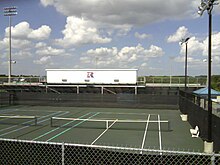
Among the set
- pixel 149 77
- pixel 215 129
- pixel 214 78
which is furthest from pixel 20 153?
pixel 214 78

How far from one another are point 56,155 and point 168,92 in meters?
31.4

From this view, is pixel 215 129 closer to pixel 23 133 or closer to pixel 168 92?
pixel 23 133

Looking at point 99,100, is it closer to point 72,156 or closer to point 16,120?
point 16,120

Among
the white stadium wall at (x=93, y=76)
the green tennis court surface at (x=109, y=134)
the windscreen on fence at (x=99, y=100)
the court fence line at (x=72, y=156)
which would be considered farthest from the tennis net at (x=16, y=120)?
the white stadium wall at (x=93, y=76)

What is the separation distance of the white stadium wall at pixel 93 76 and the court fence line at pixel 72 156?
32936 millimetres

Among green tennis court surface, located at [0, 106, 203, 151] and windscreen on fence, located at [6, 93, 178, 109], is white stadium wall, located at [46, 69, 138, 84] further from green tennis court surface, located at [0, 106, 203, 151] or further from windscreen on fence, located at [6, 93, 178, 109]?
green tennis court surface, located at [0, 106, 203, 151]

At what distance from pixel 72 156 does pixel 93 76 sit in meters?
34.2

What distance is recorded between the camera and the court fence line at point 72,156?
14.5 feet

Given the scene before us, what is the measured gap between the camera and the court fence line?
14.5ft

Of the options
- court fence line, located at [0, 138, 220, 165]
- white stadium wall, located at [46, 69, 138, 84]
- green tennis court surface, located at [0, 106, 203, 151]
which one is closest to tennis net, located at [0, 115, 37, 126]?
green tennis court surface, located at [0, 106, 203, 151]

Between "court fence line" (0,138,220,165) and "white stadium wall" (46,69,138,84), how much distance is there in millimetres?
32936

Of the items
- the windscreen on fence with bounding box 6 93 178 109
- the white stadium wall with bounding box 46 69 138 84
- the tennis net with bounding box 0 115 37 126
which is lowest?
the tennis net with bounding box 0 115 37 126

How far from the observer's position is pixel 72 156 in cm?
456

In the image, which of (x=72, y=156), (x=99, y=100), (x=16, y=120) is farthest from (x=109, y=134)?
(x=99, y=100)
